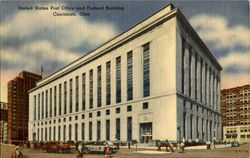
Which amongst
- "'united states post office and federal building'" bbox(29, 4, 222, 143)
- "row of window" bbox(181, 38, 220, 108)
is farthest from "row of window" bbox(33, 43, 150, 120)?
"row of window" bbox(181, 38, 220, 108)

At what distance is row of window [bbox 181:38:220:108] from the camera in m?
50.4

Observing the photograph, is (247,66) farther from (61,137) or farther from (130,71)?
(61,137)

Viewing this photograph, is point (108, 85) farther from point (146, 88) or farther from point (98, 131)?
point (146, 88)

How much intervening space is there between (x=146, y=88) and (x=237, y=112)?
6861cm

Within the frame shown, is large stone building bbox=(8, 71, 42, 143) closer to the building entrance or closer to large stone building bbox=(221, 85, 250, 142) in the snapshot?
large stone building bbox=(221, 85, 250, 142)

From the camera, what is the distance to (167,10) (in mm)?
47125

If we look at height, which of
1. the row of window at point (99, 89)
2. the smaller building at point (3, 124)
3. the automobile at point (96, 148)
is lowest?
the smaller building at point (3, 124)

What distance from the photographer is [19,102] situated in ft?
432

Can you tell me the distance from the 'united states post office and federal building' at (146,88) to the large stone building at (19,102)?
50.4m

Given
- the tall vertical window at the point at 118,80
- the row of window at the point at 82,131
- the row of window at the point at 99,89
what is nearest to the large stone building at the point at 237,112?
the row of window at the point at 82,131

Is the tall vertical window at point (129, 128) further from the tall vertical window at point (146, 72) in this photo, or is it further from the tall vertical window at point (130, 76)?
the tall vertical window at point (146, 72)

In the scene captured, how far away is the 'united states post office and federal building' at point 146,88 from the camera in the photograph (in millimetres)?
45812

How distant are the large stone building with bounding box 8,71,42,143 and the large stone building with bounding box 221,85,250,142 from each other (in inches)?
3029

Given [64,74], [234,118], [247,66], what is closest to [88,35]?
[247,66]
